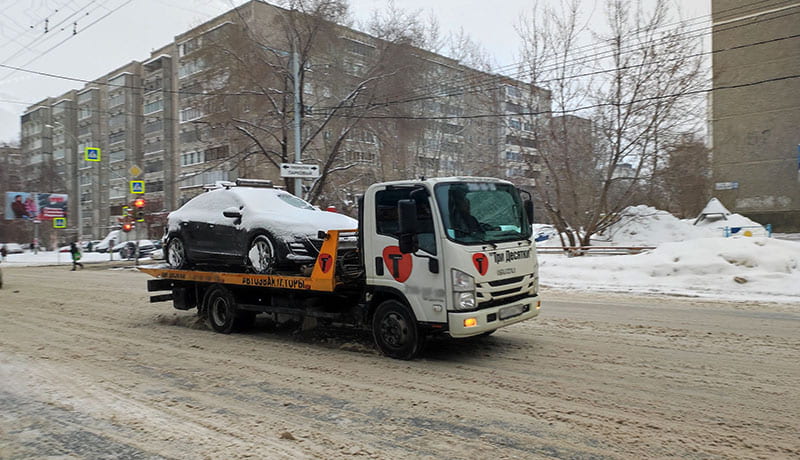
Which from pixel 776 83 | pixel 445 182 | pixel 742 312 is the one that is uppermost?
pixel 776 83

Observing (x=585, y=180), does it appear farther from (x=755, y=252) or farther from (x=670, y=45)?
(x=755, y=252)

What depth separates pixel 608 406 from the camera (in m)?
4.99

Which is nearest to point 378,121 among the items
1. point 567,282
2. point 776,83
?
point 567,282

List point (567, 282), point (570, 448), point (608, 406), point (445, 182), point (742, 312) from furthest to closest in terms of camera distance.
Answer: point (567, 282) < point (742, 312) < point (445, 182) < point (608, 406) < point (570, 448)

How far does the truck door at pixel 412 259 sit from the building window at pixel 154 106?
248 ft

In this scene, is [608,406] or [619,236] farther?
[619,236]

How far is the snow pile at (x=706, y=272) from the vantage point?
43.0 ft

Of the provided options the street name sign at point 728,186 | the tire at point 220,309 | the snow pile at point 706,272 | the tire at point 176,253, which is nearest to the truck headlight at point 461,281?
the tire at point 220,309

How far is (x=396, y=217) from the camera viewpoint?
6.65 m

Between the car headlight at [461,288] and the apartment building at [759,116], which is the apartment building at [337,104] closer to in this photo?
the apartment building at [759,116]

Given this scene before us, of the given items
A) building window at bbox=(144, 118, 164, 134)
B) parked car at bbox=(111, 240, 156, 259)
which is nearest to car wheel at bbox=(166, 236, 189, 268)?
parked car at bbox=(111, 240, 156, 259)

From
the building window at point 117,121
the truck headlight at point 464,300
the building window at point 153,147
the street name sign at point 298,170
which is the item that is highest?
the building window at point 117,121

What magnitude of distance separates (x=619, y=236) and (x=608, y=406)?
22657 millimetres

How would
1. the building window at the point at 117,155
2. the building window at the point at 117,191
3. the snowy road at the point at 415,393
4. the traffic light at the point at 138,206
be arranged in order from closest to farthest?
the snowy road at the point at 415,393, the traffic light at the point at 138,206, the building window at the point at 117,191, the building window at the point at 117,155
